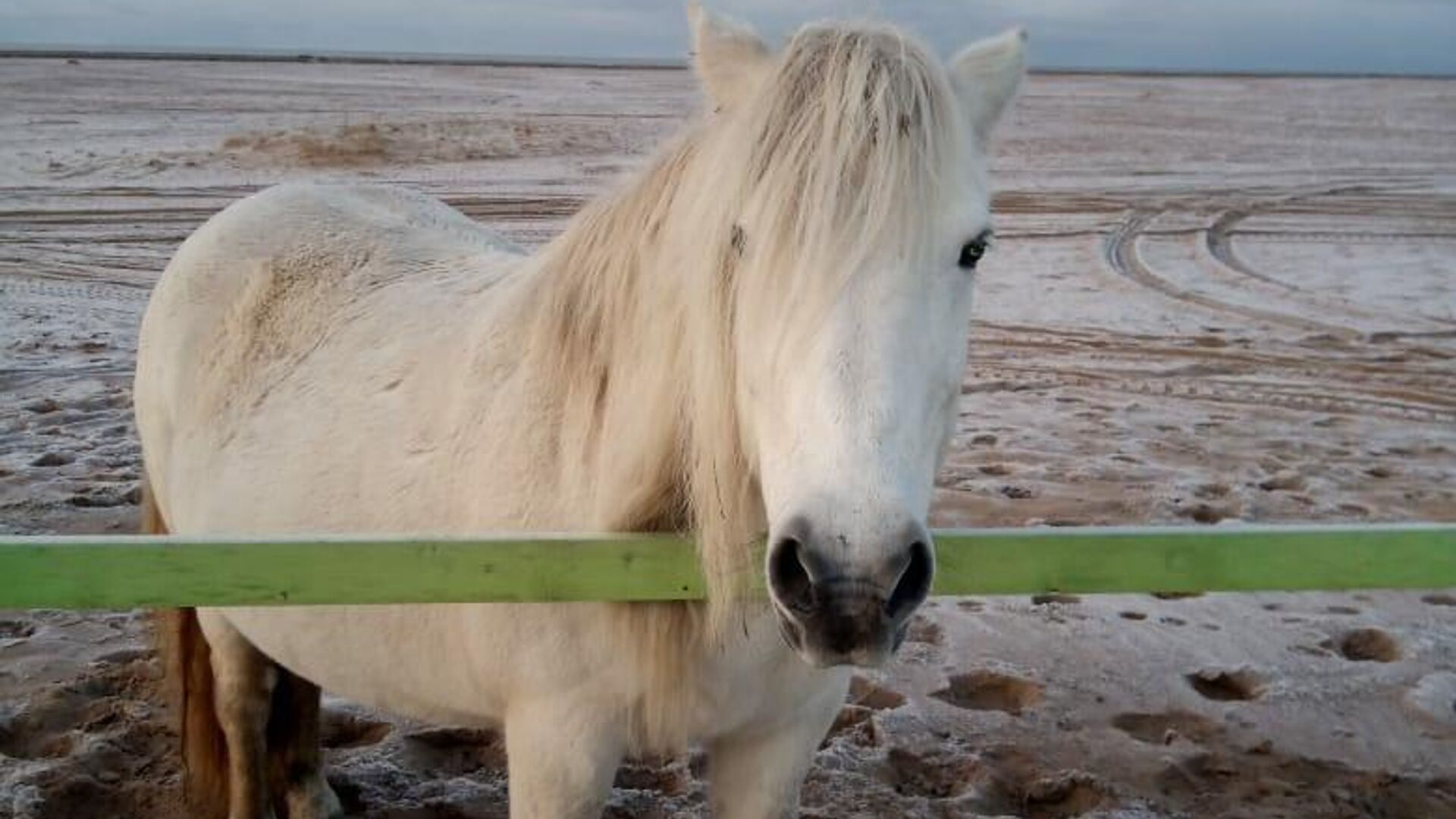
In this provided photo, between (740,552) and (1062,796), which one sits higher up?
(740,552)

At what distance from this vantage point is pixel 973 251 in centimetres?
168

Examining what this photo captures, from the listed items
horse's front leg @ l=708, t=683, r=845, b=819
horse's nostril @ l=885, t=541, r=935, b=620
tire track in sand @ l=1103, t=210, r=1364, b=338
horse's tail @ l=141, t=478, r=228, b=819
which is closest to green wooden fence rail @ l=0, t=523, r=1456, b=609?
horse's nostril @ l=885, t=541, r=935, b=620

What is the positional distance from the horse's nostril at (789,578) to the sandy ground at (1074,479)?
1.12m

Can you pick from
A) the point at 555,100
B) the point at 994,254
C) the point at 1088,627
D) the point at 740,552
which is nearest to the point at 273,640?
the point at 740,552

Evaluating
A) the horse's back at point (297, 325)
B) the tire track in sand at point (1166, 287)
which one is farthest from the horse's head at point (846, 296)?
the tire track in sand at point (1166, 287)

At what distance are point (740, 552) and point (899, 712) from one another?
212 cm

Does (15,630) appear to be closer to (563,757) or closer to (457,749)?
(457,749)

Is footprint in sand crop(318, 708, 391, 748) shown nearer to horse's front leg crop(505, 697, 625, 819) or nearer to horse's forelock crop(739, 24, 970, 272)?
horse's front leg crop(505, 697, 625, 819)

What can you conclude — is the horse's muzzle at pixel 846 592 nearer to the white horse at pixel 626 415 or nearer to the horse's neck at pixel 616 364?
the white horse at pixel 626 415

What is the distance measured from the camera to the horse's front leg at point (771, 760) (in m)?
2.27

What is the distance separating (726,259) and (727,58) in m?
0.37

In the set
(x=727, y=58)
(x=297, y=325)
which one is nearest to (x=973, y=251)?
(x=727, y=58)

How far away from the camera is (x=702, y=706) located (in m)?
2.08

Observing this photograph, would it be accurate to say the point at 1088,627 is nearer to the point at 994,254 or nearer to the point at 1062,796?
the point at 1062,796
